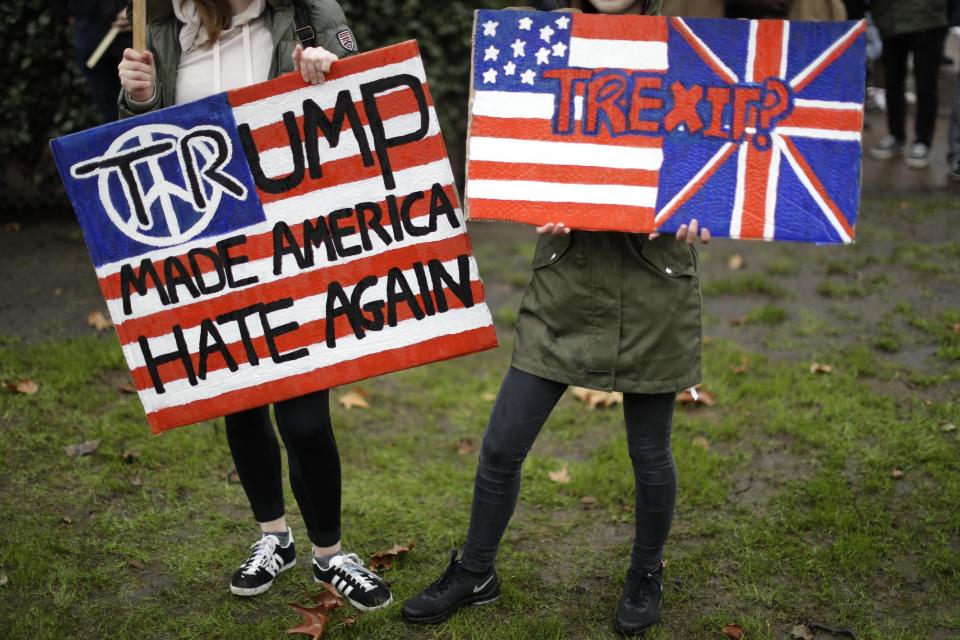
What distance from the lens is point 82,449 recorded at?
14.2 feet

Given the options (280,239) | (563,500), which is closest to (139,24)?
(280,239)

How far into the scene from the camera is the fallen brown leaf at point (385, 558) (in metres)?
3.63

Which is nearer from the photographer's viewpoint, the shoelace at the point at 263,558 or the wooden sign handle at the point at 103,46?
the shoelace at the point at 263,558

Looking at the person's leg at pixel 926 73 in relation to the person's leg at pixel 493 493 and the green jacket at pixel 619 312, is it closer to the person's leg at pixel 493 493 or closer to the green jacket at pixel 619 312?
the green jacket at pixel 619 312

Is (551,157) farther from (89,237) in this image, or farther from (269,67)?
(89,237)

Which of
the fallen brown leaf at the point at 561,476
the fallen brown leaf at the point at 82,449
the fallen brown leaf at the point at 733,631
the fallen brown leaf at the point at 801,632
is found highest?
the fallen brown leaf at the point at 82,449

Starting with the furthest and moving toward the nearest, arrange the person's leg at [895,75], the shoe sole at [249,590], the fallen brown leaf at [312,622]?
1. the person's leg at [895,75]
2. the shoe sole at [249,590]
3. the fallen brown leaf at [312,622]

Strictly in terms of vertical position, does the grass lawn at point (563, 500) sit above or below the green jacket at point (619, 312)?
below

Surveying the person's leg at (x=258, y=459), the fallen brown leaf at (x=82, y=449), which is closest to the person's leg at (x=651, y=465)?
the person's leg at (x=258, y=459)

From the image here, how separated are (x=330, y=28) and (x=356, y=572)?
1.83 meters

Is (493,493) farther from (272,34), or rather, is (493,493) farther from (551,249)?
(272,34)

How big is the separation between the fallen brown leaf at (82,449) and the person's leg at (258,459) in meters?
1.31

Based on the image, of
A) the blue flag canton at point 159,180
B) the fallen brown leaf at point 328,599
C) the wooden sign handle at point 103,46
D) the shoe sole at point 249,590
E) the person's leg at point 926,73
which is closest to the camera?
the blue flag canton at point 159,180

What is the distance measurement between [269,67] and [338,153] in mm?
345
